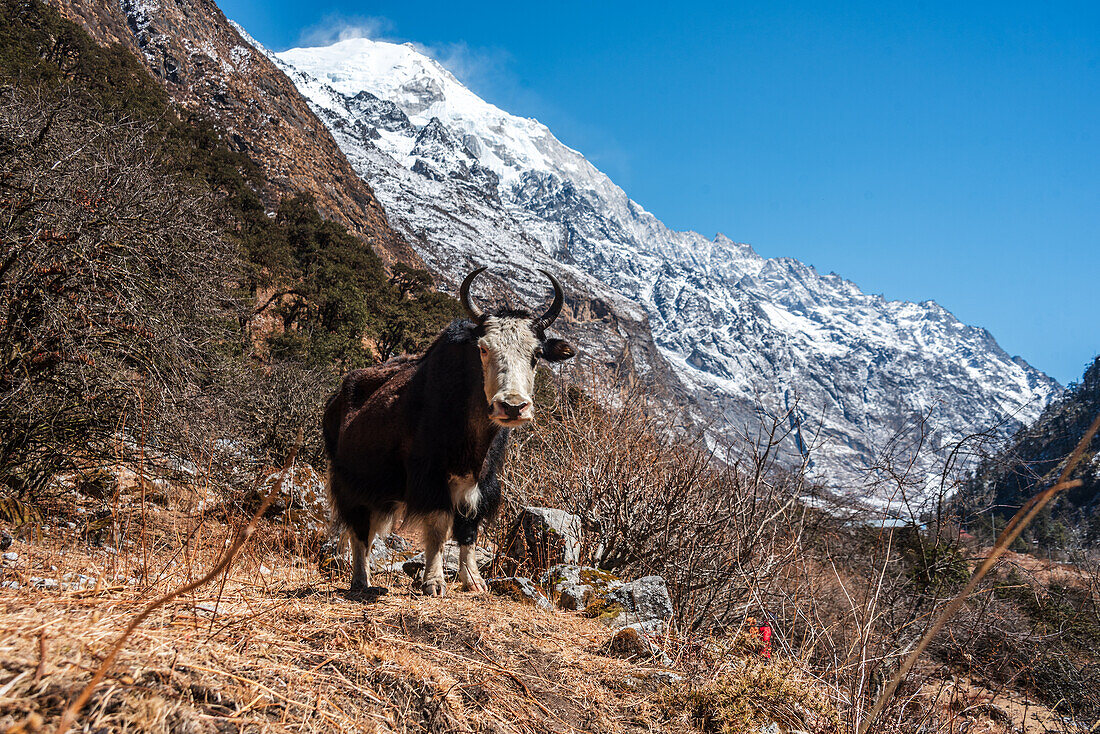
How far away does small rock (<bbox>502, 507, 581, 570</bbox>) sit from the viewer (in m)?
5.95

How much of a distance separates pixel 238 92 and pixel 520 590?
219ft

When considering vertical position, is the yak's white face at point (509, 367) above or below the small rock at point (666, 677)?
above

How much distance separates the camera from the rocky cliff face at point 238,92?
5116 cm

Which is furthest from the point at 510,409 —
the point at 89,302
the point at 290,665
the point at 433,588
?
the point at 89,302

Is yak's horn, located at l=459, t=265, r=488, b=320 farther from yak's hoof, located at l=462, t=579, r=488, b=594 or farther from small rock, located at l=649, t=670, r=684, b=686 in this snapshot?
small rock, located at l=649, t=670, r=684, b=686

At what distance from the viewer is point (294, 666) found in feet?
7.14

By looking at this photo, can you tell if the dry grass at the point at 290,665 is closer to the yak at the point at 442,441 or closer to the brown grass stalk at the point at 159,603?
the brown grass stalk at the point at 159,603

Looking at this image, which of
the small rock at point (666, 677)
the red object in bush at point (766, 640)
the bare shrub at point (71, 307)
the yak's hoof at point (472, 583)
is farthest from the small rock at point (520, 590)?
the bare shrub at point (71, 307)

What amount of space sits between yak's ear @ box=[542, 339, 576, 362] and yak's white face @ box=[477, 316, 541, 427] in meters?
0.20

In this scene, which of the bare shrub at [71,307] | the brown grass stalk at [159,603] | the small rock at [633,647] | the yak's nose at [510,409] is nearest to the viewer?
the brown grass stalk at [159,603]

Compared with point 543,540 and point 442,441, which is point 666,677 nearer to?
point 442,441

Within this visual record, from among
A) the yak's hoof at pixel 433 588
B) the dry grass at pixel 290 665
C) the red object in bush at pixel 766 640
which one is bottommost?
the yak's hoof at pixel 433 588

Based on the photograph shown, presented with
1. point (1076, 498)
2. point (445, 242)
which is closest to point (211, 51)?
point (445, 242)

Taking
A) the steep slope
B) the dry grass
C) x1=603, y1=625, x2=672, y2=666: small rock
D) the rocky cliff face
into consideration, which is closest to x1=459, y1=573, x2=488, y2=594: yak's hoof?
the dry grass
